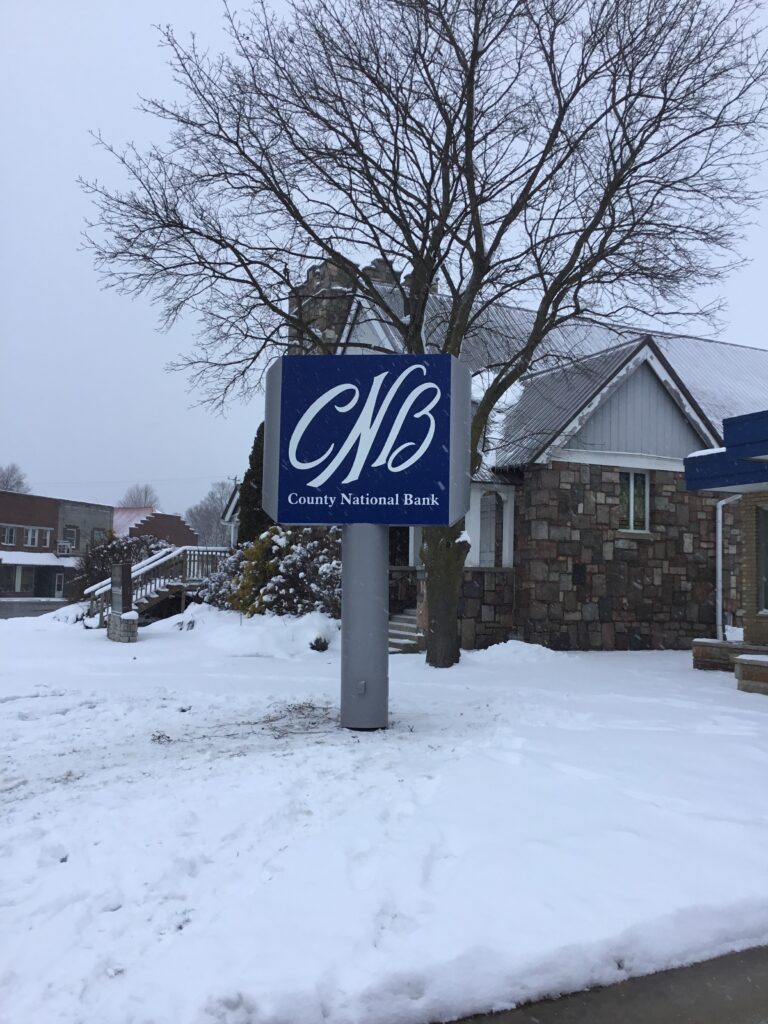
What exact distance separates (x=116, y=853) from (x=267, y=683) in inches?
259

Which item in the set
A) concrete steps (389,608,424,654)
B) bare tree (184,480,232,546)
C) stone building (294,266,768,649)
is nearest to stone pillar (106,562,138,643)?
concrete steps (389,608,424,654)

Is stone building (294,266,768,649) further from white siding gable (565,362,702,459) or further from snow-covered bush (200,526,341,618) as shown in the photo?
snow-covered bush (200,526,341,618)

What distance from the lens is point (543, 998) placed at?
3316 millimetres

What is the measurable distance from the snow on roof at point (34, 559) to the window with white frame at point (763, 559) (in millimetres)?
45937

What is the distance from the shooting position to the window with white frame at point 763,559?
42.7 feet

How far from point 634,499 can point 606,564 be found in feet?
5.50

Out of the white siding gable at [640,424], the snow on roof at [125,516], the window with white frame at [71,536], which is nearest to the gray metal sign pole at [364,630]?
the white siding gable at [640,424]

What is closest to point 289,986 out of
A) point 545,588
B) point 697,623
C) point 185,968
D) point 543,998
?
point 185,968

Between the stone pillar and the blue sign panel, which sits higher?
the blue sign panel

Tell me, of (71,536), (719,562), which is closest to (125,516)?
(71,536)

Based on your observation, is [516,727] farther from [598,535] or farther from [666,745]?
[598,535]

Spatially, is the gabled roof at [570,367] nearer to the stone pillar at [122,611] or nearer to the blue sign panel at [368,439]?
the blue sign panel at [368,439]

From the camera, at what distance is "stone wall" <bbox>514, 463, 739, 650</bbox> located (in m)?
15.9

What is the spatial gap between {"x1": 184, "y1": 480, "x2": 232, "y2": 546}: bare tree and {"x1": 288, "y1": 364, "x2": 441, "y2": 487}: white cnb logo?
95765 millimetres
